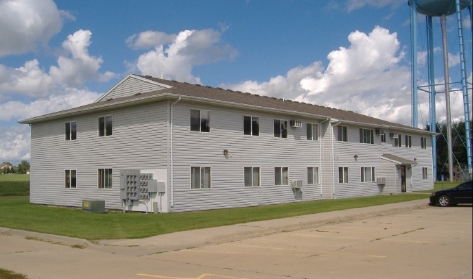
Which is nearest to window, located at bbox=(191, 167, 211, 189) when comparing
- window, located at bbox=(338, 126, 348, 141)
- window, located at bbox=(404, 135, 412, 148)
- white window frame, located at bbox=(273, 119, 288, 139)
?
white window frame, located at bbox=(273, 119, 288, 139)

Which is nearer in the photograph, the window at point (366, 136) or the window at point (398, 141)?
the window at point (366, 136)

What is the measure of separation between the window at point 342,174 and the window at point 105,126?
15.4m

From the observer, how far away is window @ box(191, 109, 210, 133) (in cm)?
2405

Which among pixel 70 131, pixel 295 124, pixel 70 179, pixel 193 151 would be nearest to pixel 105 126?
pixel 70 131

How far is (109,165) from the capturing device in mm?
26047

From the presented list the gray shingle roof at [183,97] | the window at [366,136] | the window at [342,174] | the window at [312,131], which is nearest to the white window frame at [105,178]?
the gray shingle roof at [183,97]

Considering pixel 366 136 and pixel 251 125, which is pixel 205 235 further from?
pixel 366 136

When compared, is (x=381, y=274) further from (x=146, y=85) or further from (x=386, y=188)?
(x=386, y=188)

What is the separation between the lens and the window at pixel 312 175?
103 feet

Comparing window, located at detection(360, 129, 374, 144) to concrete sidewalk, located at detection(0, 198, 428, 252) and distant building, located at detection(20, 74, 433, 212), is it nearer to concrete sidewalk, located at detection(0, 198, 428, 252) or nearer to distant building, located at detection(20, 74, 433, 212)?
distant building, located at detection(20, 74, 433, 212)

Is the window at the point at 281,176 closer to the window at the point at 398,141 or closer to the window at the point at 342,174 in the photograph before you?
the window at the point at 342,174

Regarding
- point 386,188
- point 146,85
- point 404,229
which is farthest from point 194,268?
point 386,188

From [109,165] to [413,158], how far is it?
27.0 metres

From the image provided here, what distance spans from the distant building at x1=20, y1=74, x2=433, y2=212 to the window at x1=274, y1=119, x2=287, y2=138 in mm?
130
